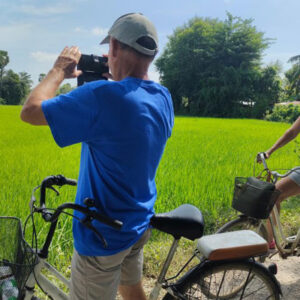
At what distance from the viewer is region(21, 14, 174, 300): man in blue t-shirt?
102cm

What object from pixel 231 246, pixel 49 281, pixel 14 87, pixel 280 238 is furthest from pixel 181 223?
pixel 14 87

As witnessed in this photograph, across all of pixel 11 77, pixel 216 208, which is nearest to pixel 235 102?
pixel 11 77

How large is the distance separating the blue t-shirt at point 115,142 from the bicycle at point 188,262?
10 cm

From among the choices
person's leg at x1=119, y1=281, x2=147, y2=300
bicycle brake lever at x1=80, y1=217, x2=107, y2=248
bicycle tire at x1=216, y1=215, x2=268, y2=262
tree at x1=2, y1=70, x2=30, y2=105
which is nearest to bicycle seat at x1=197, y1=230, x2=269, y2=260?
person's leg at x1=119, y1=281, x2=147, y2=300

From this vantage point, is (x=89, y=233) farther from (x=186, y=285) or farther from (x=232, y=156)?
(x=232, y=156)

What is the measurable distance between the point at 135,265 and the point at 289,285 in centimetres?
164

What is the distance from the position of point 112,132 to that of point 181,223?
50 centimetres

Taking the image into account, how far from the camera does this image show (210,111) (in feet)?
120

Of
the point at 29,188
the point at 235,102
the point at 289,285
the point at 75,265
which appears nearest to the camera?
the point at 75,265

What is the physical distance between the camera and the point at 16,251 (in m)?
1.21

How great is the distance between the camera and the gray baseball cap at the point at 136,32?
3.61 feet

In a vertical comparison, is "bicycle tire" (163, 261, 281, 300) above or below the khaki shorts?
below

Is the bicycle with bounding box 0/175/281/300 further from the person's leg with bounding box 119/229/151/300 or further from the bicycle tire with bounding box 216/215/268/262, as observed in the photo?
the bicycle tire with bounding box 216/215/268/262

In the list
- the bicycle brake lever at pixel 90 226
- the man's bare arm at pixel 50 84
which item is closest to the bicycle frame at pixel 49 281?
the bicycle brake lever at pixel 90 226
